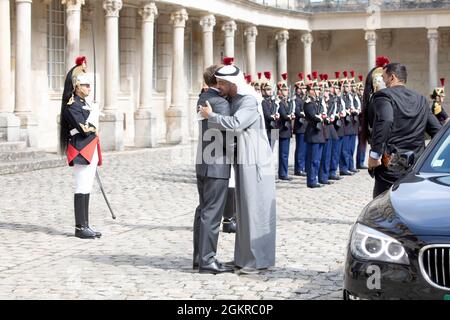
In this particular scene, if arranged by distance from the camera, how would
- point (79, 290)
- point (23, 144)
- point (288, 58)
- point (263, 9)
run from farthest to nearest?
point (288, 58), point (263, 9), point (23, 144), point (79, 290)

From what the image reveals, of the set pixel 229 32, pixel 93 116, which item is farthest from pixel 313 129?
pixel 229 32

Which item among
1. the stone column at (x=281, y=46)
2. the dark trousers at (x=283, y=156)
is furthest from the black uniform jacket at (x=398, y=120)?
the stone column at (x=281, y=46)

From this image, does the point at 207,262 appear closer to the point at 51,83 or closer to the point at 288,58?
the point at 51,83

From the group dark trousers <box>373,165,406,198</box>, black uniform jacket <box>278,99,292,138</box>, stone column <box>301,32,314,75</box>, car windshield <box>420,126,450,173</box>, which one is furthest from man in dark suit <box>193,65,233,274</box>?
stone column <box>301,32,314,75</box>

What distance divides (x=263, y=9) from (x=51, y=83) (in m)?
12.6

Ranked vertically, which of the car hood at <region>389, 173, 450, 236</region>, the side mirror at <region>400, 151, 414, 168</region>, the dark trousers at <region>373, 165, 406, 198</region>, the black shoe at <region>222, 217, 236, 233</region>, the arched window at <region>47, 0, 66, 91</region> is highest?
the arched window at <region>47, 0, 66, 91</region>

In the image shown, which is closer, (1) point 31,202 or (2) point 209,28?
(1) point 31,202

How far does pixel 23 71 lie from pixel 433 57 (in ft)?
69.6

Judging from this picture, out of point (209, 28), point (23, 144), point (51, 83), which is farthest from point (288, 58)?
point (23, 144)

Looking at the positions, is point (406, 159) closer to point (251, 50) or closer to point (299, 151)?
point (299, 151)

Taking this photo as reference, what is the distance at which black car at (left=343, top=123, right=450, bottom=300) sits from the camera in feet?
15.1

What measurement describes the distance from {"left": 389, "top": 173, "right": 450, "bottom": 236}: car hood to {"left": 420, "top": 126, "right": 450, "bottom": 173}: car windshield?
145 mm

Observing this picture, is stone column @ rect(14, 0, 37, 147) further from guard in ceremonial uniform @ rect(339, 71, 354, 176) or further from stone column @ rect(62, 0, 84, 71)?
guard in ceremonial uniform @ rect(339, 71, 354, 176)
